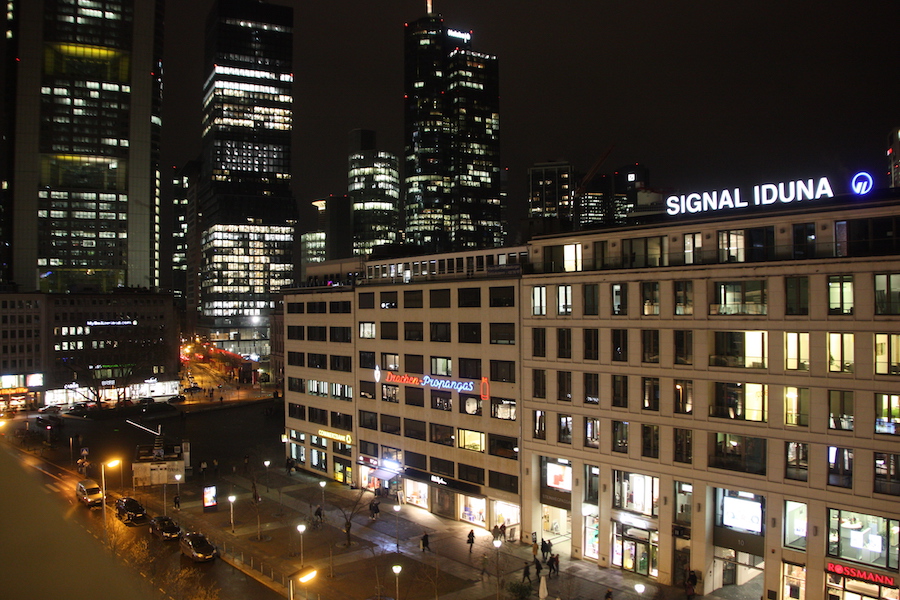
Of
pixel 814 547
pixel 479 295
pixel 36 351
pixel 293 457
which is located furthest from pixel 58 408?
pixel 814 547

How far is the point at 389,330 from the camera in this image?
60.1 metres

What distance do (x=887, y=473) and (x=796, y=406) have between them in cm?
529

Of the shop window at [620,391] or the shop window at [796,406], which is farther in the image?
the shop window at [620,391]

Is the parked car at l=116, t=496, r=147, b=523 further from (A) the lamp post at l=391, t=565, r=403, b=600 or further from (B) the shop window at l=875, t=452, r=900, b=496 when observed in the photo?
(B) the shop window at l=875, t=452, r=900, b=496

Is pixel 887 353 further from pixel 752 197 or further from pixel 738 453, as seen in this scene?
pixel 752 197

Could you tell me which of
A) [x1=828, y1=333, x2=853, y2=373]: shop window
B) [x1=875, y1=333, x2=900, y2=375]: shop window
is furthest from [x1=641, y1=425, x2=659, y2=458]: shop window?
[x1=875, y1=333, x2=900, y2=375]: shop window

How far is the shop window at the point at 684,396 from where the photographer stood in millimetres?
39688

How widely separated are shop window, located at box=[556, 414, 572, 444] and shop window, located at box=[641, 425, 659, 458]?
224 inches

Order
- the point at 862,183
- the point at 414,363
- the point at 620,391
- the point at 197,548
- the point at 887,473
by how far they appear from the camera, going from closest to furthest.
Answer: the point at 887,473
the point at 862,183
the point at 197,548
the point at 620,391
the point at 414,363

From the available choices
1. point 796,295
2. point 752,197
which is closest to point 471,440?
point 796,295

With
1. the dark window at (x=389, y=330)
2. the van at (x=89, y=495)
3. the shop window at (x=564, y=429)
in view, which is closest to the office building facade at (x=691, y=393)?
the shop window at (x=564, y=429)

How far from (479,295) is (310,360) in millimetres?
26560

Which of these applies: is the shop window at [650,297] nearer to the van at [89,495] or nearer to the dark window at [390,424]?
the dark window at [390,424]

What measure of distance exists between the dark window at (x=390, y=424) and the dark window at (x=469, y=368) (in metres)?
9.62
